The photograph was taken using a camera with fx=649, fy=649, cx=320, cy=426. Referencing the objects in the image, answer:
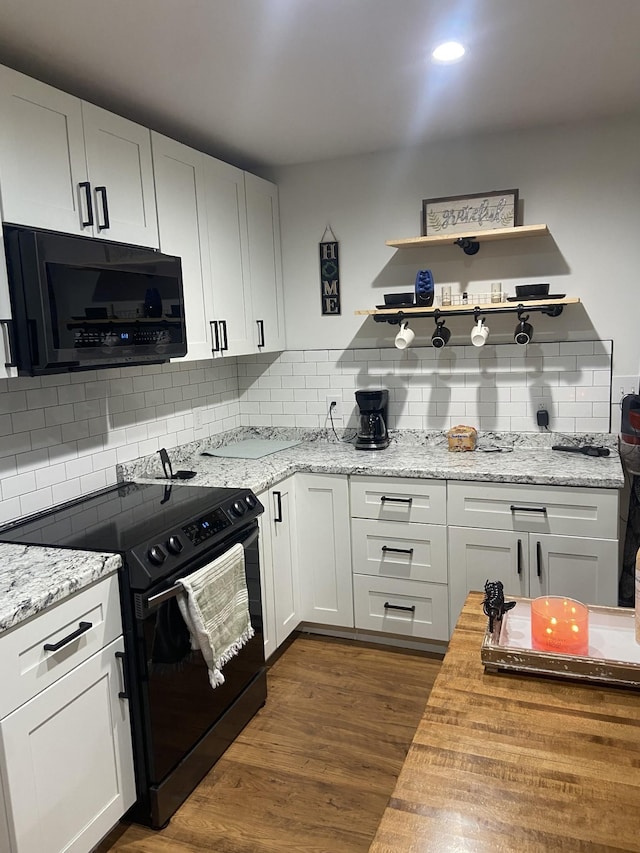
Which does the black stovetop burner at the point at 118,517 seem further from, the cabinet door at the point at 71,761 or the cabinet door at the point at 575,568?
the cabinet door at the point at 575,568

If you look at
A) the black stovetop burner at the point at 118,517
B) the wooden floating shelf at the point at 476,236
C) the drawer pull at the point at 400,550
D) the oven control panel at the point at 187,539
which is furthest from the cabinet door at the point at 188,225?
the drawer pull at the point at 400,550

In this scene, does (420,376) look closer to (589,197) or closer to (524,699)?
(589,197)

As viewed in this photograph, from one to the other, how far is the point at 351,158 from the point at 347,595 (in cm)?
A: 231

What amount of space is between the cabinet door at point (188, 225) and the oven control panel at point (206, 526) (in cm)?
79

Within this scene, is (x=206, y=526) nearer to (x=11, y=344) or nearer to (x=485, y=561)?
(x=11, y=344)

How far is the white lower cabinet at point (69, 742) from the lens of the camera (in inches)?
62.6

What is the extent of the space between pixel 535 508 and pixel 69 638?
6.36ft

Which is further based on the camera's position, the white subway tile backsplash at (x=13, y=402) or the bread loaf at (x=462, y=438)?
→ the bread loaf at (x=462, y=438)

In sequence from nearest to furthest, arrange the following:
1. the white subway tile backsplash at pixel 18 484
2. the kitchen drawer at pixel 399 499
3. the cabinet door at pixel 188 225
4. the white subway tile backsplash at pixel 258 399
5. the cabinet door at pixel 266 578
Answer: the white subway tile backsplash at pixel 18 484
the white subway tile backsplash at pixel 258 399
the cabinet door at pixel 188 225
the cabinet door at pixel 266 578
the kitchen drawer at pixel 399 499

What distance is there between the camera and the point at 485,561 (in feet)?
9.59

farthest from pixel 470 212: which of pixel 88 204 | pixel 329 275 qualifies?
pixel 88 204

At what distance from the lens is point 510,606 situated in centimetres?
139

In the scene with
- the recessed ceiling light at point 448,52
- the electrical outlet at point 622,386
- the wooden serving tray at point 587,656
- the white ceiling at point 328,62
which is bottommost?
the wooden serving tray at point 587,656

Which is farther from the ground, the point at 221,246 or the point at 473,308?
the point at 221,246
